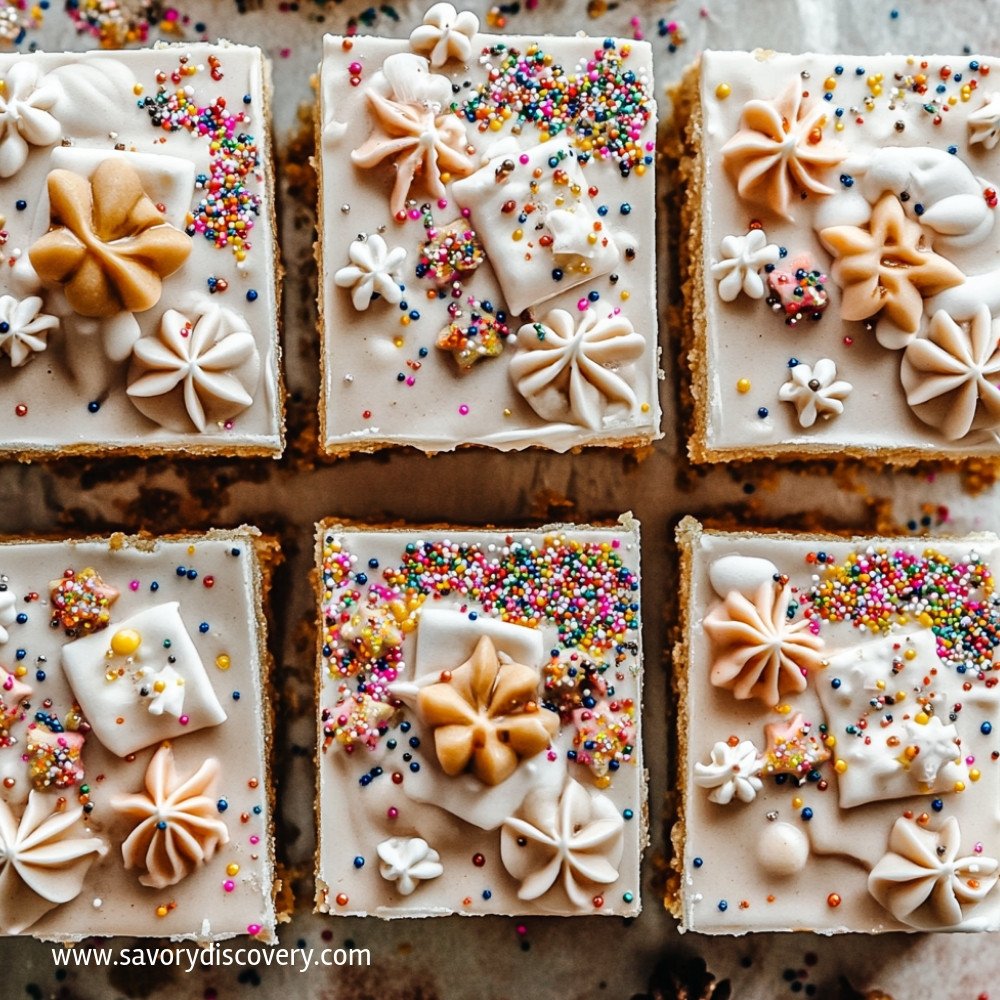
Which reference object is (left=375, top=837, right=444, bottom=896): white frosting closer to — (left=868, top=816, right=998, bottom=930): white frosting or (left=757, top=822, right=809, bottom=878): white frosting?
(left=757, top=822, right=809, bottom=878): white frosting

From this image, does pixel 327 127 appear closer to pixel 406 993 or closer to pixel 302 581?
pixel 302 581

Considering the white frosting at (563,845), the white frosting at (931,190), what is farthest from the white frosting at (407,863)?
the white frosting at (931,190)

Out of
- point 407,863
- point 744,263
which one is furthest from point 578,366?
point 407,863

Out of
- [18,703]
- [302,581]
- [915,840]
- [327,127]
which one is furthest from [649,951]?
[327,127]

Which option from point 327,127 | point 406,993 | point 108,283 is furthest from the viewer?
point 406,993

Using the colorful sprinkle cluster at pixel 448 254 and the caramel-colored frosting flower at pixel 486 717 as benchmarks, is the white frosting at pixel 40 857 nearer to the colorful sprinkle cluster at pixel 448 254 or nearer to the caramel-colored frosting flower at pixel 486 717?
the caramel-colored frosting flower at pixel 486 717

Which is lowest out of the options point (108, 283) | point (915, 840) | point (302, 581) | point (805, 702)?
point (915, 840)
